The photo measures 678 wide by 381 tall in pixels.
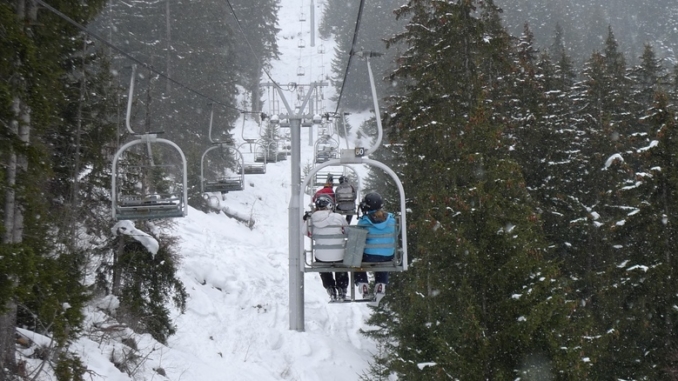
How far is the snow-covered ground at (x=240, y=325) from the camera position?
14820 millimetres

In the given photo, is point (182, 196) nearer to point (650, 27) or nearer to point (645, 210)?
point (645, 210)

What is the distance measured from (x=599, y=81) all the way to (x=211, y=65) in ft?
79.1

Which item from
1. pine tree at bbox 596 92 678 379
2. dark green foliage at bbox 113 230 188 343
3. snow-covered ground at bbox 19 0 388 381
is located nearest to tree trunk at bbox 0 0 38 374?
snow-covered ground at bbox 19 0 388 381

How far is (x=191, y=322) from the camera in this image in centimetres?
1972

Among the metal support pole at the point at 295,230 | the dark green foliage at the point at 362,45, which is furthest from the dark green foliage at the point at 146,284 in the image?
the dark green foliage at the point at 362,45

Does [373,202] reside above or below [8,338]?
above

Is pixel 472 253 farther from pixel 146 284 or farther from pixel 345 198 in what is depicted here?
pixel 146 284

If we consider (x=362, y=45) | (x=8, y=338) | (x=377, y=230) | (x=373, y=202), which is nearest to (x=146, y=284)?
(x=8, y=338)

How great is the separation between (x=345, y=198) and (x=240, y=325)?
987cm

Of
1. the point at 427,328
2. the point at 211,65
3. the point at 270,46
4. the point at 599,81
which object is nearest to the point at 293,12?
the point at 270,46

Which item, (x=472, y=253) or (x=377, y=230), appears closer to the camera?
(x=377, y=230)

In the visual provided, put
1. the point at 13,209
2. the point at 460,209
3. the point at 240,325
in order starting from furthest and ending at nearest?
the point at 240,325 < the point at 460,209 < the point at 13,209

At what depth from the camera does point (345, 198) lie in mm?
12656

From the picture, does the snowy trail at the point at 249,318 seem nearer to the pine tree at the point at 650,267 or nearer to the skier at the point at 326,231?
the skier at the point at 326,231
